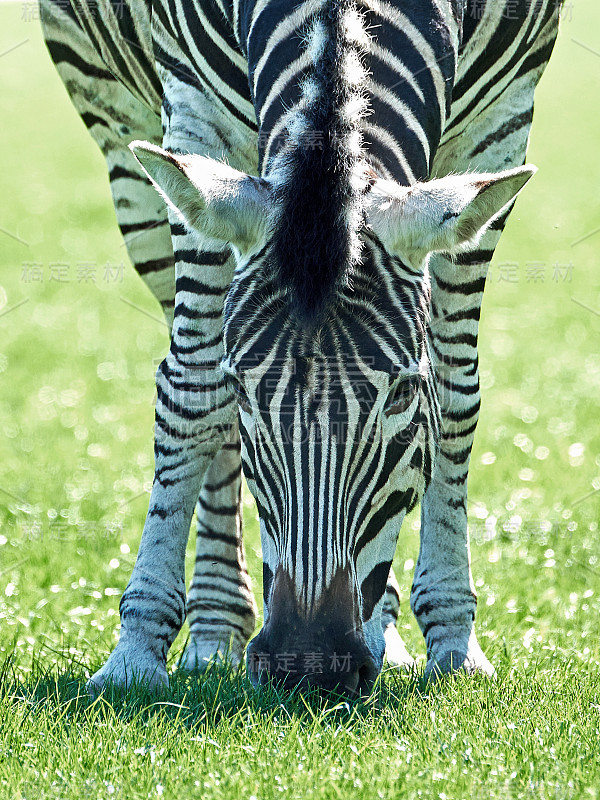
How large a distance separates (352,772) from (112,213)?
2049 cm

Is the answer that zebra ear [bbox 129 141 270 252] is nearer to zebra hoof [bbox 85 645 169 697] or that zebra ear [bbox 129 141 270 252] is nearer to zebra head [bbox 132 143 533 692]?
zebra head [bbox 132 143 533 692]

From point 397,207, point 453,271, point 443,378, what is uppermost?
point 397,207

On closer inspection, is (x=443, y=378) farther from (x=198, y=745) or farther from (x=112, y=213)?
(x=112, y=213)

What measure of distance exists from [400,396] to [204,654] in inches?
95.3

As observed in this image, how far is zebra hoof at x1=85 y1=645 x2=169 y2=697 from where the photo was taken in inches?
189

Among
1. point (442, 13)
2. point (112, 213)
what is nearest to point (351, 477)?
point (442, 13)

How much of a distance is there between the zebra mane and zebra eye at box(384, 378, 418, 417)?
416 mm

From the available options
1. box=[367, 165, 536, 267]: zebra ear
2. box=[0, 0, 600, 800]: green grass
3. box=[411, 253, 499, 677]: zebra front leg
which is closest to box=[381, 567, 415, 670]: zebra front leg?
box=[411, 253, 499, 677]: zebra front leg

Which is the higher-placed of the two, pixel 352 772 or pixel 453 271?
pixel 453 271

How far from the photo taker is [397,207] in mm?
4133

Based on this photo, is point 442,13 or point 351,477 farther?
point 442,13

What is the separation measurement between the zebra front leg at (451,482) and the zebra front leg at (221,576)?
101cm

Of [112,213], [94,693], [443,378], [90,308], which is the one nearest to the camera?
[94,693]

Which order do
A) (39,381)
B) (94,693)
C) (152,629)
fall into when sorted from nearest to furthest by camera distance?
(94,693), (152,629), (39,381)
